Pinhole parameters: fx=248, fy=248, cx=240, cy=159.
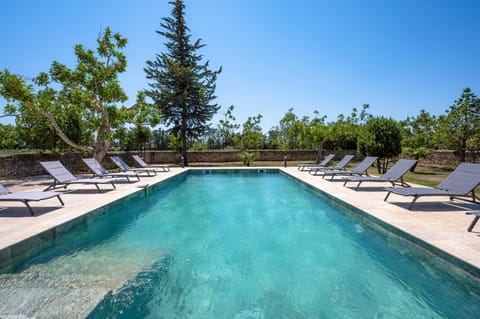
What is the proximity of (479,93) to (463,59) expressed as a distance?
4.37 m

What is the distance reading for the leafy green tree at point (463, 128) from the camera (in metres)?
15.8

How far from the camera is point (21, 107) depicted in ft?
37.3

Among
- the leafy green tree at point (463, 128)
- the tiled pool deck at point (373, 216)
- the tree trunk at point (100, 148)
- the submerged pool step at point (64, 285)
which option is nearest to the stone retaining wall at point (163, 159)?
the leafy green tree at point (463, 128)

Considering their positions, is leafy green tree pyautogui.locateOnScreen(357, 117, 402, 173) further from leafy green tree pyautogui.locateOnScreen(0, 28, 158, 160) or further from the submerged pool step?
the submerged pool step

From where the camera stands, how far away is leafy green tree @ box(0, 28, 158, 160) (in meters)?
11.1

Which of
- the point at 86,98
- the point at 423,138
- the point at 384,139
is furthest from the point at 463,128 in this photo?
the point at 86,98

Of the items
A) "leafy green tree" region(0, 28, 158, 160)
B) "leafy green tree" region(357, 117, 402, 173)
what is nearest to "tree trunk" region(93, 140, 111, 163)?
"leafy green tree" region(0, 28, 158, 160)

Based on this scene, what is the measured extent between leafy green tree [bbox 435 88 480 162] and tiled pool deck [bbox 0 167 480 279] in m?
13.3

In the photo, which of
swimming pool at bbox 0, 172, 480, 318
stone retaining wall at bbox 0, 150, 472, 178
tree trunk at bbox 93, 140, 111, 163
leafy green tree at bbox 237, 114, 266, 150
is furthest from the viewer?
leafy green tree at bbox 237, 114, 266, 150

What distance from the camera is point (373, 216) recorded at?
190 inches

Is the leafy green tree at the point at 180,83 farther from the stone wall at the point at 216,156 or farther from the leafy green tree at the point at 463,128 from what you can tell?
the leafy green tree at the point at 463,128

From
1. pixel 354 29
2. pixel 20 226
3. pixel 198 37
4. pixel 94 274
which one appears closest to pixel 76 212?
pixel 20 226

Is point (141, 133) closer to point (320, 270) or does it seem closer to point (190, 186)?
point (190, 186)

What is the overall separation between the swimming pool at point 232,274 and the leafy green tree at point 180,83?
17.8 metres
